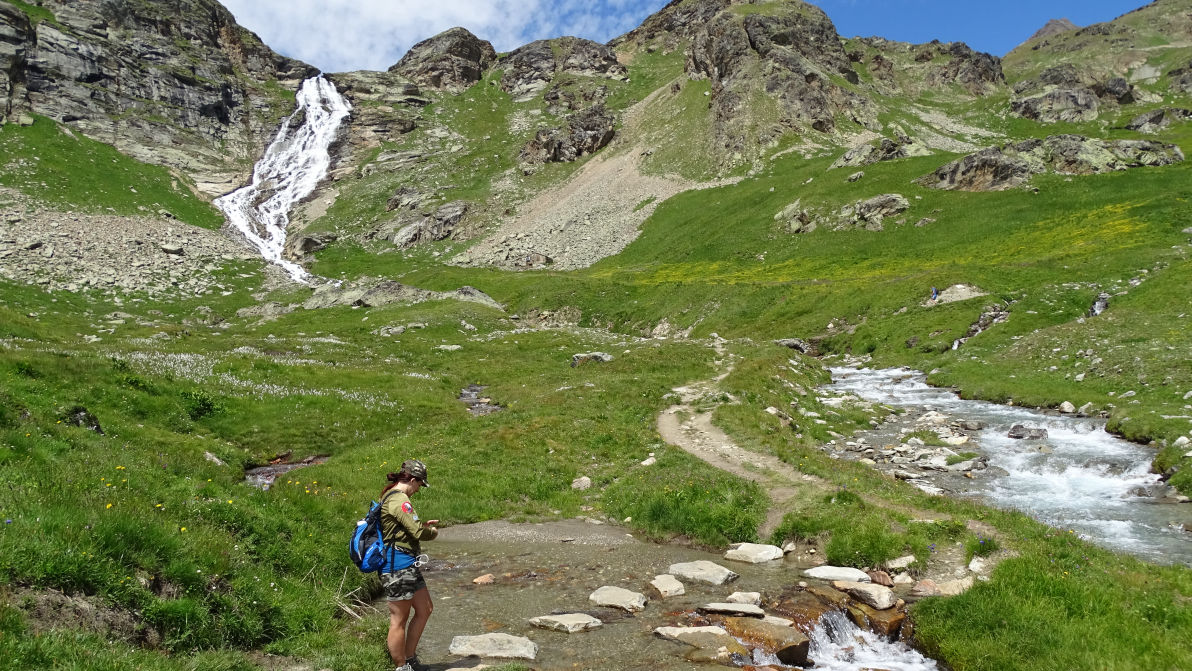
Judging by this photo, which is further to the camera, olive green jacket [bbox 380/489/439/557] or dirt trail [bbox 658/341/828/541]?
dirt trail [bbox 658/341/828/541]

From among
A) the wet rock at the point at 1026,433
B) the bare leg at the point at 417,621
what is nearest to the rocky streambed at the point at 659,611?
the bare leg at the point at 417,621

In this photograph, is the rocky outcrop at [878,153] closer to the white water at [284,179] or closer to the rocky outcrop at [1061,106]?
the rocky outcrop at [1061,106]

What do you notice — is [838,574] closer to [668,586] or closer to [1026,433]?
[668,586]

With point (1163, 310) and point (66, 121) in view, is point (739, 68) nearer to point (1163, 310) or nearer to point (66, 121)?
point (1163, 310)

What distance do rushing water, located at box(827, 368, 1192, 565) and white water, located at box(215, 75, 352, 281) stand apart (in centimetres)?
10787

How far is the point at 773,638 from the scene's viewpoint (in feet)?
32.2

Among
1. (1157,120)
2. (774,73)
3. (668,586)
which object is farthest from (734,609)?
(1157,120)

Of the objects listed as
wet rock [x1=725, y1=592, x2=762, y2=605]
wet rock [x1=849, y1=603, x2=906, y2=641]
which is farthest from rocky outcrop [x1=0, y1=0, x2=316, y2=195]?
wet rock [x1=849, y1=603, x2=906, y2=641]

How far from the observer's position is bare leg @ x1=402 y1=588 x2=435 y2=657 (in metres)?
8.88

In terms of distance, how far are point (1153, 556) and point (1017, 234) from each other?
2545 inches

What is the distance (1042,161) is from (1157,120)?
91394 millimetres

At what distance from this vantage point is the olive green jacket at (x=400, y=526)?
8.86m

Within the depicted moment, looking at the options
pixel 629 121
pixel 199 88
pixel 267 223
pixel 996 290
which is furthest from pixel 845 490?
pixel 199 88

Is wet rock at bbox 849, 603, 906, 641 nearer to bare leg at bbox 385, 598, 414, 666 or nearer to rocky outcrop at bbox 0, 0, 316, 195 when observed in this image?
bare leg at bbox 385, 598, 414, 666
